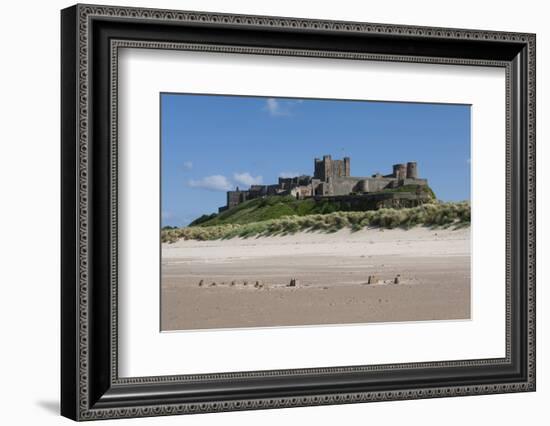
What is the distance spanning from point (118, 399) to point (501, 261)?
2269mm

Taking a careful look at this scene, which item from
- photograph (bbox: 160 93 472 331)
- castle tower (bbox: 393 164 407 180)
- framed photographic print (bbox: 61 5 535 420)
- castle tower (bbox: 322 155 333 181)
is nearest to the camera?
framed photographic print (bbox: 61 5 535 420)

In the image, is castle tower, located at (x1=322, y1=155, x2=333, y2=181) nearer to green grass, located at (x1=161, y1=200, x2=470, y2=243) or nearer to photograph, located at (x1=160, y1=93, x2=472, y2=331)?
photograph, located at (x1=160, y1=93, x2=472, y2=331)

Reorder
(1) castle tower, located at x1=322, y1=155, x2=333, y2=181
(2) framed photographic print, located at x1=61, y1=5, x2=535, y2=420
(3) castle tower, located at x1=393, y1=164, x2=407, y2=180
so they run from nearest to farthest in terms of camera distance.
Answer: (2) framed photographic print, located at x1=61, y1=5, x2=535, y2=420 → (1) castle tower, located at x1=322, y1=155, x2=333, y2=181 → (3) castle tower, located at x1=393, y1=164, x2=407, y2=180

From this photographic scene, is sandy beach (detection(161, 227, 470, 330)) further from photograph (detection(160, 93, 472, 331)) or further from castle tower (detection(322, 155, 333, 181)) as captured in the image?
castle tower (detection(322, 155, 333, 181))

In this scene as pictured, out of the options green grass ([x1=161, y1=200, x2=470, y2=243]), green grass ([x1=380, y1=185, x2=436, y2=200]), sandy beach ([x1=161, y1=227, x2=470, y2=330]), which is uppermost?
green grass ([x1=380, y1=185, x2=436, y2=200])

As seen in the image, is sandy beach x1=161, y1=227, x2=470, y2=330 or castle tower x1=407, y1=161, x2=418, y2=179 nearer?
sandy beach x1=161, y1=227, x2=470, y2=330

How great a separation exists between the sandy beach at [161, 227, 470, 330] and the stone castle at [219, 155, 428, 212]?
20 centimetres

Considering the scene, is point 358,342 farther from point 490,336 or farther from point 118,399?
point 118,399

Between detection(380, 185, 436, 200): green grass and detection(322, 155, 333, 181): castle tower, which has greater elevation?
detection(322, 155, 333, 181): castle tower

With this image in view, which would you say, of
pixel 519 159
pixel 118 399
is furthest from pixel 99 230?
pixel 519 159

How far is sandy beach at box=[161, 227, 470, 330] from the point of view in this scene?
5277 mm

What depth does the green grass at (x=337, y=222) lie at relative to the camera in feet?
17.4

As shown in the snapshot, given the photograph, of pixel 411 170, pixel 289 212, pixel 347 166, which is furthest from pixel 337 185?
pixel 411 170

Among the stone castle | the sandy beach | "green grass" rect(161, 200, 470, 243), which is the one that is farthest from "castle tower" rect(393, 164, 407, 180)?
the sandy beach
